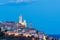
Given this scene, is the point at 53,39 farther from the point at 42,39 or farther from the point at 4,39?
the point at 4,39

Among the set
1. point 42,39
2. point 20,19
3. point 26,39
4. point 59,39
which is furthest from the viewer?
point 20,19

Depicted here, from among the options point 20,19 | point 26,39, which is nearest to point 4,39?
point 26,39

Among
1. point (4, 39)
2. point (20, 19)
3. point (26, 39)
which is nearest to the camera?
point (4, 39)

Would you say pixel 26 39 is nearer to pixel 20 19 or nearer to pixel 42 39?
pixel 42 39

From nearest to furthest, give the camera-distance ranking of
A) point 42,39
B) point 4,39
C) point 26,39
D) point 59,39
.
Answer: point 4,39 < point 26,39 < point 42,39 < point 59,39

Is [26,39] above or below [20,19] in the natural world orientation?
below

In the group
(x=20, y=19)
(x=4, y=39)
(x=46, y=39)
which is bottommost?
(x=4, y=39)

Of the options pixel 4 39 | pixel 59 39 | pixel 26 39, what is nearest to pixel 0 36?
pixel 4 39

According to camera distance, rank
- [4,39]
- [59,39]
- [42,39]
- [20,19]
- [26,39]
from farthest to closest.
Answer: [20,19] < [59,39] < [42,39] < [26,39] < [4,39]

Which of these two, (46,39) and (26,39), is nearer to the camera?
(26,39)
